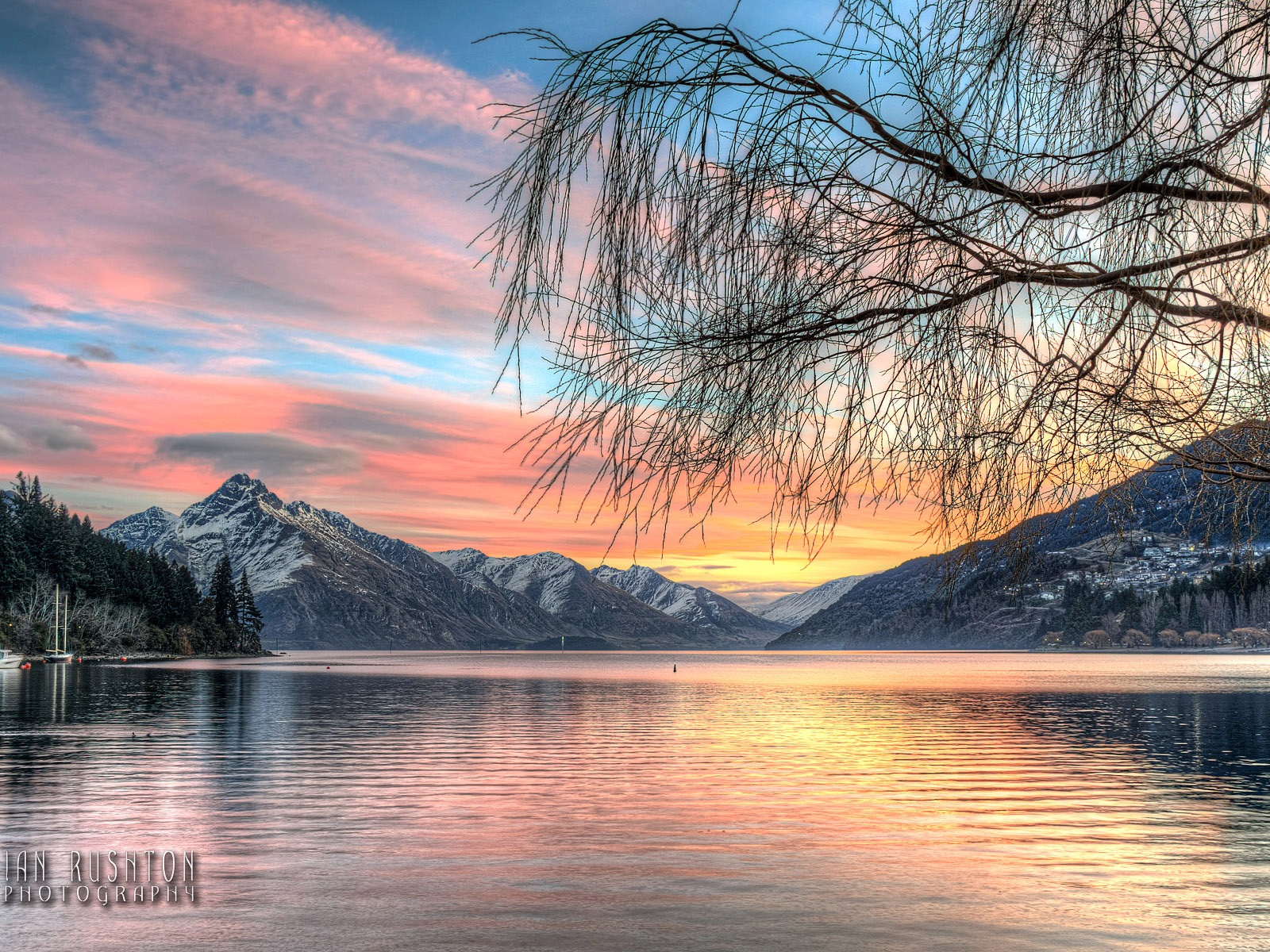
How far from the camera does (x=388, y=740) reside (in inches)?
1647

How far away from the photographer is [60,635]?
6398 inches

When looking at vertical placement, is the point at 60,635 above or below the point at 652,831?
below

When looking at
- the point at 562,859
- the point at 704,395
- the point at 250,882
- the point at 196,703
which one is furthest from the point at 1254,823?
the point at 196,703

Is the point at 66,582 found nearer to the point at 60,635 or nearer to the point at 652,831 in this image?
the point at 60,635

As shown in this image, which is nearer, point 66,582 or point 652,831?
point 652,831

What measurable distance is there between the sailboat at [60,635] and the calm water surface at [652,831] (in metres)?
105

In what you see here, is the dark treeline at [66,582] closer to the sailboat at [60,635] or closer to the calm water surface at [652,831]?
the sailboat at [60,635]

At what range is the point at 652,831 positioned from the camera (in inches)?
824

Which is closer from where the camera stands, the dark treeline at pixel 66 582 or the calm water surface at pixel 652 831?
the calm water surface at pixel 652 831

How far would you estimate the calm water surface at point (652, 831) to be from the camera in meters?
13.1

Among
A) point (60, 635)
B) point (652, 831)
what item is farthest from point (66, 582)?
point (652, 831)

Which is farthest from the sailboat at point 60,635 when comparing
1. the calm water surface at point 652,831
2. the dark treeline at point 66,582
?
the calm water surface at point 652,831

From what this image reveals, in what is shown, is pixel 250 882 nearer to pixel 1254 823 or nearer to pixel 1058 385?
pixel 1058 385

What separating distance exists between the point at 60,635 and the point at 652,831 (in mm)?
165400
